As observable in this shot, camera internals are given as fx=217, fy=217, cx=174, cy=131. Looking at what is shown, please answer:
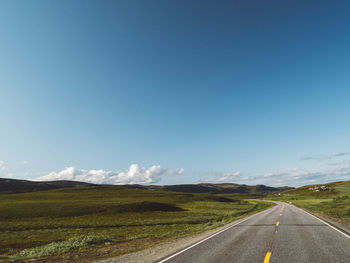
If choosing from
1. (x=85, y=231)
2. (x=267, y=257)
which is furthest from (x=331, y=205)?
(x=267, y=257)

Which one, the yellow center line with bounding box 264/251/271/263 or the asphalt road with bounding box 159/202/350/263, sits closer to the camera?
the yellow center line with bounding box 264/251/271/263

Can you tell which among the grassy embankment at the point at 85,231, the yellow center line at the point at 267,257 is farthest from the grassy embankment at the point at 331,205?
the yellow center line at the point at 267,257

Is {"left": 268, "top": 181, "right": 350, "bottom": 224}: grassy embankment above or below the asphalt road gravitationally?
below

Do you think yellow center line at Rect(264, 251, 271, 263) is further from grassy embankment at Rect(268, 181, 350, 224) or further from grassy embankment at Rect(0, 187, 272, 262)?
grassy embankment at Rect(268, 181, 350, 224)

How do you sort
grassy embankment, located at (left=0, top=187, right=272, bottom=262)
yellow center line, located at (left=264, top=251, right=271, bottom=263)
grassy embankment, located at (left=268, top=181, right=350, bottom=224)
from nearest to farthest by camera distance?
yellow center line, located at (left=264, top=251, right=271, bottom=263), grassy embankment, located at (left=0, top=187, right=272, bottom=262), grassy embankment, located at (left=268, top=181, right=350, bottom=224)

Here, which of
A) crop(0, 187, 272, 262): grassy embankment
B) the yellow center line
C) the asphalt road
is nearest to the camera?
the yellow center line

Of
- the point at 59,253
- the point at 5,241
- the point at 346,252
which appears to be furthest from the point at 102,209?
the point at 346,252

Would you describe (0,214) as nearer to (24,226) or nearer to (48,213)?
(48,213)

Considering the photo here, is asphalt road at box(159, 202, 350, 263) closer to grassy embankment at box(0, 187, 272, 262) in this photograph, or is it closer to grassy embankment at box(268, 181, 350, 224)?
grassy embankment at box(0, 187, 272, 262)

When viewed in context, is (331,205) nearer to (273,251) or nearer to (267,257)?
(273,251)

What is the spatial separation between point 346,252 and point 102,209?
5170 cm

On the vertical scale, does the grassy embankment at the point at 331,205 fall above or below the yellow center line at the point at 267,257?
below

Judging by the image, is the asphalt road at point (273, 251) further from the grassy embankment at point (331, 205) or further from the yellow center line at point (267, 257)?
the grassy embankment at point (331, 205)

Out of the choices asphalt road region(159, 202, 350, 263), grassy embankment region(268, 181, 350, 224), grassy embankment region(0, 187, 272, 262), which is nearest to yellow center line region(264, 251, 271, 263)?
asphalt road region(159, 202, 350, 263)
